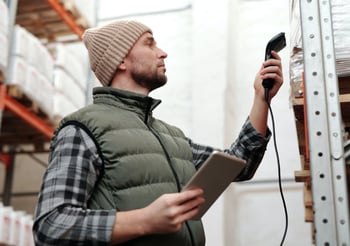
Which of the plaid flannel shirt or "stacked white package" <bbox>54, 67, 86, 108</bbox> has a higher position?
"stacked white package" <bbox>54, 67, 86, 108</bbox>

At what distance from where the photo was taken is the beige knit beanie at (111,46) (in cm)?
255

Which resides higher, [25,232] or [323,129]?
[323,129]

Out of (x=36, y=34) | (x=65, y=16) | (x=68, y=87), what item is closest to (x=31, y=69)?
(x=68, y=87)

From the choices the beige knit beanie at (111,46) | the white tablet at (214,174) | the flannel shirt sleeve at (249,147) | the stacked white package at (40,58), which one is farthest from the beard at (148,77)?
the stacked white package at (40,58)

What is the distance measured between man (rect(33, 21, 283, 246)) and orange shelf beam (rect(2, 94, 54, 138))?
272 centimetres

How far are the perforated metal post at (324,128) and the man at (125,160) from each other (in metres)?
0.41

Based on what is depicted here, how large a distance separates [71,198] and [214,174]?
542mm

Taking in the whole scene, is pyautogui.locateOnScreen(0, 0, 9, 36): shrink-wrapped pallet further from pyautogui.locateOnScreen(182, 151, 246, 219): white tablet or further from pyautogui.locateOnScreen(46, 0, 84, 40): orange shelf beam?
pyautogui.locateOnScreen(182, 151, 246, 219): white tablet

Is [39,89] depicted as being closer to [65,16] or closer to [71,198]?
[65,16]

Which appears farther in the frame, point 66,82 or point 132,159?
point 66,82

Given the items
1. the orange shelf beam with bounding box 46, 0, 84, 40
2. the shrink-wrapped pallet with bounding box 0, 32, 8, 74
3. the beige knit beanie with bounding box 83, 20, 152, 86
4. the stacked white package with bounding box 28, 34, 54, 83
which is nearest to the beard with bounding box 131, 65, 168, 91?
the beige knit beanie with bounding box 83, 20, 152, 86

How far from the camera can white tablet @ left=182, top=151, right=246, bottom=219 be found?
175cm

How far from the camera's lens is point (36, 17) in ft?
20.8

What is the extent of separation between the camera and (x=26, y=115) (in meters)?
5.49
